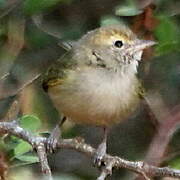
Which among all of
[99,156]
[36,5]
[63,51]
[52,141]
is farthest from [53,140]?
[63,51]

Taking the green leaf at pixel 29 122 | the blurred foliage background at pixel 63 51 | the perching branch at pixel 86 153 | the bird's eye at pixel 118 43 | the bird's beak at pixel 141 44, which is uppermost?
the perching branch at pixel 86 153

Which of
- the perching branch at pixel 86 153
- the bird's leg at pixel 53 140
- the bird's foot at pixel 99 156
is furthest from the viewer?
the bird's leg at pixel 53 140

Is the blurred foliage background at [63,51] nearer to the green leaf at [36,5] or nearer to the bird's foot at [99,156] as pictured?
the green leaf at [36,5]

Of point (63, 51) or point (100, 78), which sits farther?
point (63, 51)

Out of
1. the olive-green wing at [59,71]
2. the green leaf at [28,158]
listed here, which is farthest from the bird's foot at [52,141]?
the olive-green wing at [59,71]

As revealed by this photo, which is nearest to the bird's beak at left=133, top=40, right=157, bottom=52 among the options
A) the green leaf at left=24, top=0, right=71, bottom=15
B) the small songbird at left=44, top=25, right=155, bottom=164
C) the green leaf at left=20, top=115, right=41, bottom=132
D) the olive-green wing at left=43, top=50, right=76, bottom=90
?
the small songbird at left=44, top=25, right=155, bottom=164

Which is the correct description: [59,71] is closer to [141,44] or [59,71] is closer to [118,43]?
[118,43]

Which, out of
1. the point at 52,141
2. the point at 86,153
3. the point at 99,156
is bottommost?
the point at 52,141
